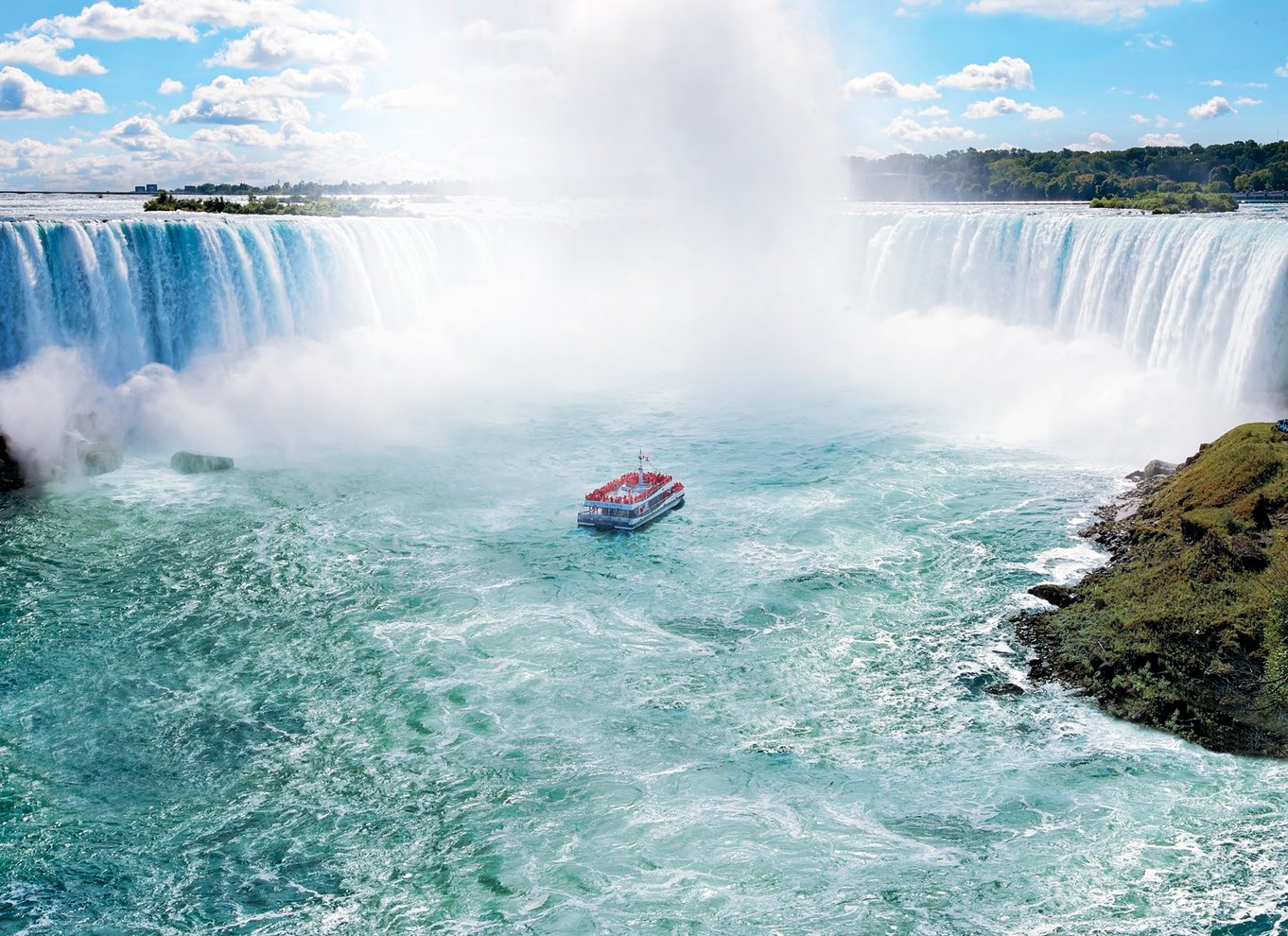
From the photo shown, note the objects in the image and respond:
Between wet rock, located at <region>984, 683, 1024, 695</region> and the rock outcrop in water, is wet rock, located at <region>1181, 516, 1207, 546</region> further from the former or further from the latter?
wet rock, located at <region>984, 683, 1024, 695</region>

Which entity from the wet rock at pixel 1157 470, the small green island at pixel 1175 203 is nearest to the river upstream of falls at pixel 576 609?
the wet rock at pixel 1157 470

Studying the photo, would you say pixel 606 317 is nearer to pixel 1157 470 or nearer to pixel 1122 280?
pixel 1122 280

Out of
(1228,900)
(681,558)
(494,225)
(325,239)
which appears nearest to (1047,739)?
(1228,900)

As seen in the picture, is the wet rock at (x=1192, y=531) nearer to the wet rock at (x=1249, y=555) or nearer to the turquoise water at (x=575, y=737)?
the wet rock at (x=1249, y=555)

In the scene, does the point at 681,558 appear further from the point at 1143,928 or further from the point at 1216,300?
the point at 1216,300

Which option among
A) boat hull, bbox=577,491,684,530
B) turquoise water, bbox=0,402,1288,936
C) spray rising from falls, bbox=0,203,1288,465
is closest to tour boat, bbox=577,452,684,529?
boat hull, bbox=577,491,684,530

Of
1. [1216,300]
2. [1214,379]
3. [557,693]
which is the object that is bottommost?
[557,693]
